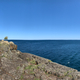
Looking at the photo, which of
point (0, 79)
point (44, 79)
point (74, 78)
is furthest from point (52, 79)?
point (0, 79)

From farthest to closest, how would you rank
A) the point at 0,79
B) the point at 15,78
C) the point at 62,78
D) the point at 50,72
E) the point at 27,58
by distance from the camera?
1. the point at 27,58
2. the point at 50,72
3. the point at 62,78
4. the point at 15,78
5. the point at 0,79

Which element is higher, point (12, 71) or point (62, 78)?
point (12, 71)

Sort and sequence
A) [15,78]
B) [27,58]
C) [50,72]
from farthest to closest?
1. [27,58]
2. [50,72]
3. [15,78]

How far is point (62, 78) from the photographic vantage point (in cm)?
676

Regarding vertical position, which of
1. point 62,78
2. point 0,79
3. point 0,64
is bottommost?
point 62,78

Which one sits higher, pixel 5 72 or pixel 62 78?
pixel 5 72

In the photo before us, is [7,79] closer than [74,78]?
Yes

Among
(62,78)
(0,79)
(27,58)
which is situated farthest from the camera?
(27,58)

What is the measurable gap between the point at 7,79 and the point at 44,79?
3651 mm

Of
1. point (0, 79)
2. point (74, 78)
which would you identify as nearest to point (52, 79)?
point (74, 78)

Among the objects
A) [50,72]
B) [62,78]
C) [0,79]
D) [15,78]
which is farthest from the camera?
[50,72]

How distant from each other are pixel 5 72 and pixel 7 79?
122 centimetres

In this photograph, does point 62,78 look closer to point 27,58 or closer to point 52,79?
point 52,79

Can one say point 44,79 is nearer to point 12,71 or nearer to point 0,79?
point 12,71
